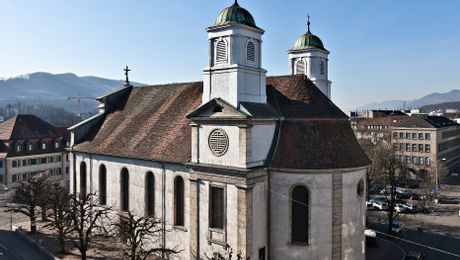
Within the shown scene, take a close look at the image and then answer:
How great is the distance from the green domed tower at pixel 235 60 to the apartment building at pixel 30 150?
4807cm

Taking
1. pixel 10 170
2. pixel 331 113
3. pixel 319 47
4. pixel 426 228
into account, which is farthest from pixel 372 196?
pixel 10 170

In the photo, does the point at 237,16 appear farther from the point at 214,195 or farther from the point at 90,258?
the point at 90,258

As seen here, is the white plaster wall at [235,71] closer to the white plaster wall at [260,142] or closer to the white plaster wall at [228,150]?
the white plaster wall at [228,150]

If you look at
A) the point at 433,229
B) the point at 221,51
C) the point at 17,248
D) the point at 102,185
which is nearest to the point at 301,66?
the point at 221,51

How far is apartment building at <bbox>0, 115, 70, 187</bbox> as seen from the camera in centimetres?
7131

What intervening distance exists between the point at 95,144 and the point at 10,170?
35830mm

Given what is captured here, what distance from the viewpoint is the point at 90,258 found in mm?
37750

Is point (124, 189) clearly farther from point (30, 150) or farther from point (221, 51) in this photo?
point (30, 150)

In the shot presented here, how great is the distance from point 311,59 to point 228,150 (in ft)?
62.0

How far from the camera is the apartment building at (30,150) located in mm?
71312

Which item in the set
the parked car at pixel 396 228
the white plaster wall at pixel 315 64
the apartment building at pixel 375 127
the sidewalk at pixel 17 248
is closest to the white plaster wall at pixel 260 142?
the white plaster wall at pixel 315 64

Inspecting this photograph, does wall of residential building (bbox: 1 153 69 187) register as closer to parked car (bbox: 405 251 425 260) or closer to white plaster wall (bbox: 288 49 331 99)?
white plaster wall (bbox: 288 49 331 99)

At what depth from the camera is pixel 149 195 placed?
3912cm

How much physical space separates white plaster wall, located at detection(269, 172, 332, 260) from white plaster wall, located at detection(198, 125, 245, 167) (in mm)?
4166
